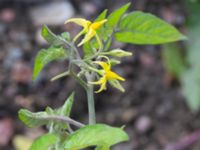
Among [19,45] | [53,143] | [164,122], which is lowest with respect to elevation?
[164,122]

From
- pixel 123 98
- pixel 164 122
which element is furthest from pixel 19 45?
pixel 164 122

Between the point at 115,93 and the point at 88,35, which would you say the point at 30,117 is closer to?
the point at 88,35

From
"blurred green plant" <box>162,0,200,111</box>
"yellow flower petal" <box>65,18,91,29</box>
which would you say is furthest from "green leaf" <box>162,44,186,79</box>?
"yellow flower petal" <box>65,18,91,29</box>

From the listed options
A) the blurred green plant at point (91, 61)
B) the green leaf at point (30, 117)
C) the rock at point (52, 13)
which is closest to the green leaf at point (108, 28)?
the blurred green plant at point (91, 61)

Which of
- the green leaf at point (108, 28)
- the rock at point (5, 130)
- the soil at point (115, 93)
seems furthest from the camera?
the soil at point (115, 93)

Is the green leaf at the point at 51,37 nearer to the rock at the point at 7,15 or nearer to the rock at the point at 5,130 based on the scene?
the rock at the point at 5,130

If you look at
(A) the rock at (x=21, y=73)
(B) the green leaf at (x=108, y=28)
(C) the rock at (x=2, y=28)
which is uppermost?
(B) the green leaf at (x=108, y=28)

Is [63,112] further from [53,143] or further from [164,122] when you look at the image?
[164,122]
